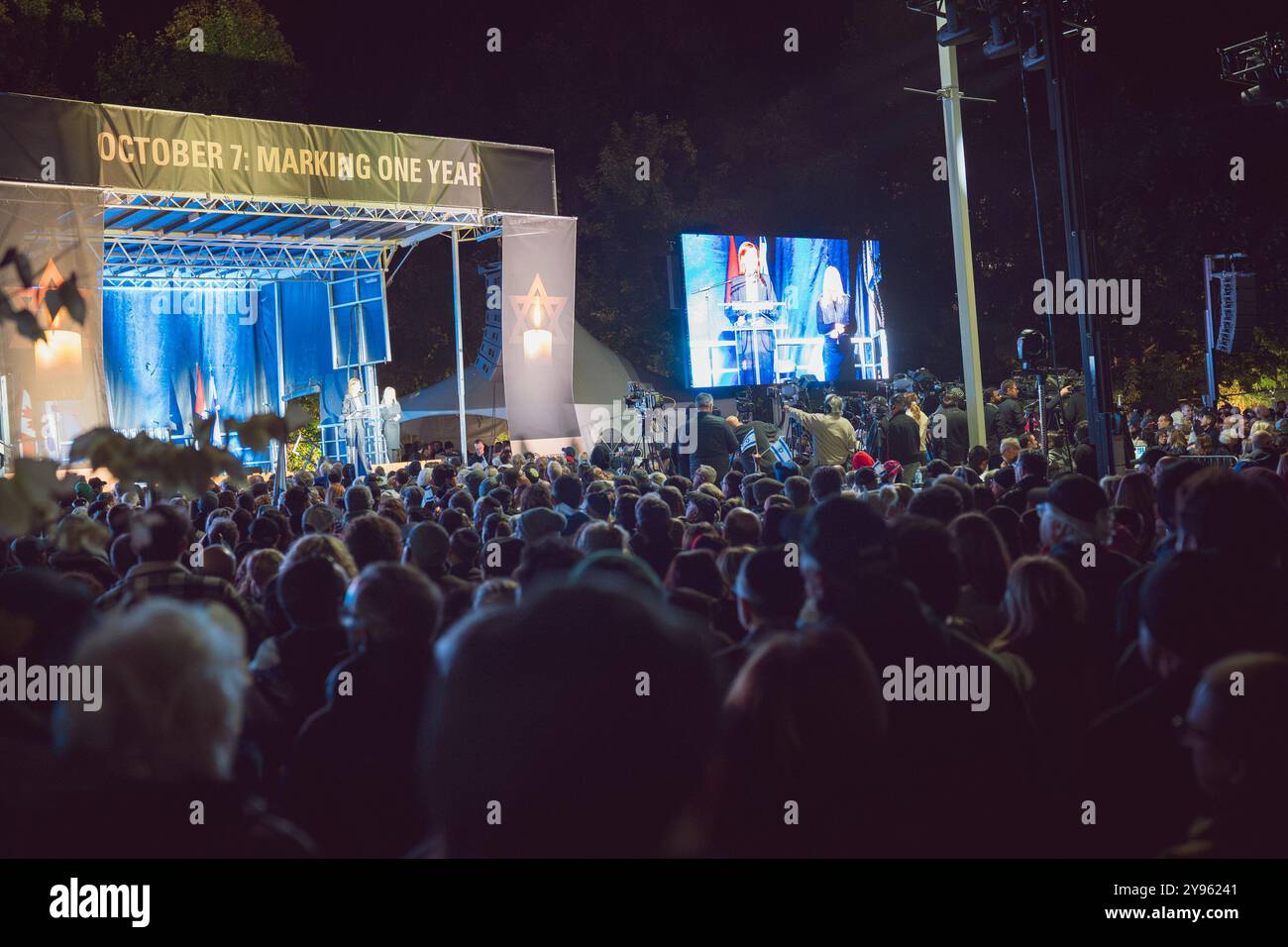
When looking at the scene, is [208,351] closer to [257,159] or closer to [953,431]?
[257,159]

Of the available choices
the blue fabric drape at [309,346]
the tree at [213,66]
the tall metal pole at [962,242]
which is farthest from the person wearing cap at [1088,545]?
the tree at [213,66]

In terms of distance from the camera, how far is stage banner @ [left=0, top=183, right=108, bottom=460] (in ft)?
42.9

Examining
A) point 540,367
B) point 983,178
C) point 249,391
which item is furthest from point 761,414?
point 983,178

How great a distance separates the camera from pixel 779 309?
2581 cm

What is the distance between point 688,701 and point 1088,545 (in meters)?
3.31

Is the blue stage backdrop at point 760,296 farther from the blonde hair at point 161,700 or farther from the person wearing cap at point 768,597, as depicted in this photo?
the blonde hair at point 161,700

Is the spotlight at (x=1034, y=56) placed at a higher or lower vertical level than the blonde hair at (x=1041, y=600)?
higher

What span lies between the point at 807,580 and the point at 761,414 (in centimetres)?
2157

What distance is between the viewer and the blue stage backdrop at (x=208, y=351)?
2339 centimetres

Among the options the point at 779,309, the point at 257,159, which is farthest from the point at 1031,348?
the point at 779,309

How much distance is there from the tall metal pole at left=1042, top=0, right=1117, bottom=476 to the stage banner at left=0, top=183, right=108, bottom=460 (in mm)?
9725

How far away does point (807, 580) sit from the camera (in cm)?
330

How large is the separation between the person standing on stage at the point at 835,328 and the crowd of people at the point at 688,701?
2143 cm
